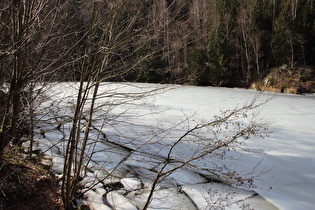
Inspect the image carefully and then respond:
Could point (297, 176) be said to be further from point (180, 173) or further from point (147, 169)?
point (147, 169)

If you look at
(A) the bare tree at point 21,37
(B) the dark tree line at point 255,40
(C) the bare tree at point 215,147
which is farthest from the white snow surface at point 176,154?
(B) the dark tree line at point 255,40

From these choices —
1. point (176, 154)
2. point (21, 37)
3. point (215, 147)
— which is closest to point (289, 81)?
point (176, 154)

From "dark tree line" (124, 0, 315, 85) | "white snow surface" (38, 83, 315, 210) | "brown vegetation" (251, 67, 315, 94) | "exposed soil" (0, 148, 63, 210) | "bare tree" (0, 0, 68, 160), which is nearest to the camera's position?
"bare tree" (0, 0, 68, 160)

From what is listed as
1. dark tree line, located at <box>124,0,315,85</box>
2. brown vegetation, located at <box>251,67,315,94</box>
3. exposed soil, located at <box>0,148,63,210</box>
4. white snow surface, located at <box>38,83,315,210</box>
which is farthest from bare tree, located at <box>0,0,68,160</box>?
brown vegetation, located at <box>251,67,315,94</box>

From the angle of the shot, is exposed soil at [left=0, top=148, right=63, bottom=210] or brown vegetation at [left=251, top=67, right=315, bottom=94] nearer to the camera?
exposed soil at [left=0, top=148, right=63, bottom=210]

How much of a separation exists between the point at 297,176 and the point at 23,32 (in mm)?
4587

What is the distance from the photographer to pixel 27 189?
3.79 metres

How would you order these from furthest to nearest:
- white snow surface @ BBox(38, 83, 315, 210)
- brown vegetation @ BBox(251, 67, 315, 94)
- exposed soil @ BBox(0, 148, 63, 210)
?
brown vegetation @ BBox(251, 67, 315, 94) < exposed soil @ BBox(0, 148, 63, 210) < white snow surface @ BBox(38, 83, 315, 210)

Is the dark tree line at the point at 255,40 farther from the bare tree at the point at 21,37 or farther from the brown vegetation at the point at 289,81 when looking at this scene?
the bare tree at the point at 21,37

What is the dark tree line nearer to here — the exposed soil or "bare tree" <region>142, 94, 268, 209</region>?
"bare tree" <region>142, 94, 268, 209</region>

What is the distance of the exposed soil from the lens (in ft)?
11.3

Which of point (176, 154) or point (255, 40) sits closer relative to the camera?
point (176, 154)

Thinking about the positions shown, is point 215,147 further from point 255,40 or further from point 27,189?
point 255,40

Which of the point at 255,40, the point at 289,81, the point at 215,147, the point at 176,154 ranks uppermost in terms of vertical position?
the point at 255,40
